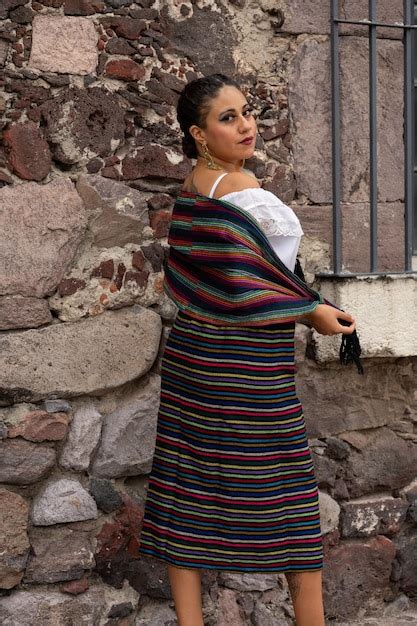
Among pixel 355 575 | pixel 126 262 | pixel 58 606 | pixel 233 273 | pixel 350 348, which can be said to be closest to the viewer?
pixel 233 273

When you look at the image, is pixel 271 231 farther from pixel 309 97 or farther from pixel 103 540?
pixel 103 540

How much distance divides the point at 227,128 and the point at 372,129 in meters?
0.87

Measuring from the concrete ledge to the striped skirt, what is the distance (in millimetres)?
676

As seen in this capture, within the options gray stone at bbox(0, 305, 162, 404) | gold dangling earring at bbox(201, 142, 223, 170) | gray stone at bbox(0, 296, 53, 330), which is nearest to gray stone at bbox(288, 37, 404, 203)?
gold dangling earring at bbox(201, 142, 223, 170)

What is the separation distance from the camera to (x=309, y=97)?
3752mm

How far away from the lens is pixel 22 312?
3340 millimetres

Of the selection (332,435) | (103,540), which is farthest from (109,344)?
(332,435)

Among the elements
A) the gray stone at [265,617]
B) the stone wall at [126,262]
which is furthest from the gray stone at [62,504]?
the gray stone at [265,617]

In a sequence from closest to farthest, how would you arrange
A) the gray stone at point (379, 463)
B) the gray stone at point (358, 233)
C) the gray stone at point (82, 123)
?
the gray stone at point (82, 123) → the gray stone at point (358, 233) → the gray stone at point (379, 463)

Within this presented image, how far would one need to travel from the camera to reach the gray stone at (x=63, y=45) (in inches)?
131

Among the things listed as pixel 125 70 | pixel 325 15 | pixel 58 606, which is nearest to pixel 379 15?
pixel 325 15

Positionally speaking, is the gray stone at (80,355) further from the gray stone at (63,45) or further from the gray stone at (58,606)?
the gray stone at (63,45)

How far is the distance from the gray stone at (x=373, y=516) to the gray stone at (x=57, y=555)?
0.96 meters

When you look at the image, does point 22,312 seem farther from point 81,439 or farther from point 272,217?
point 272,217
